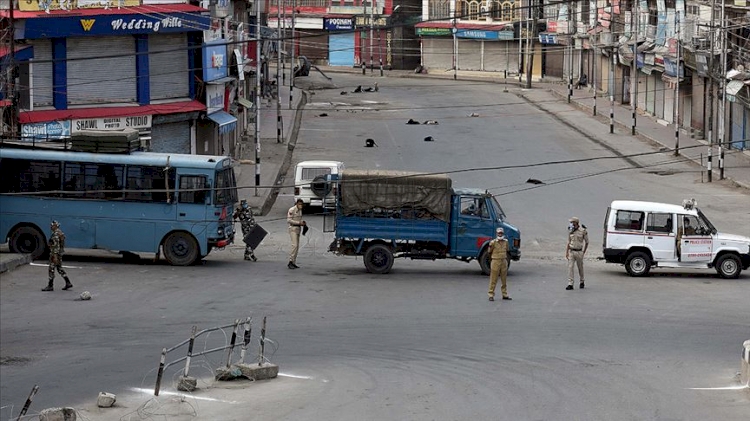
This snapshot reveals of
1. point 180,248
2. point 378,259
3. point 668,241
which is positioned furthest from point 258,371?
point 668,241

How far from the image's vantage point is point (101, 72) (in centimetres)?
4112

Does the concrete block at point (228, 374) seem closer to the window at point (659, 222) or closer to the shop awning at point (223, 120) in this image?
the window at point (659, 222)

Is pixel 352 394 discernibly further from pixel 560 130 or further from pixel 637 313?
pixel 560 130

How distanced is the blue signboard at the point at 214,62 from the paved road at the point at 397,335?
781 cm

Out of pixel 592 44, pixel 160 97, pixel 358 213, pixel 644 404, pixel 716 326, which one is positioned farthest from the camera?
pixel 592 44

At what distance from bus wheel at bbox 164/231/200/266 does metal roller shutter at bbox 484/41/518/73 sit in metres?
67.0

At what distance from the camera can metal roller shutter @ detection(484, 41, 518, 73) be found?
95312mm

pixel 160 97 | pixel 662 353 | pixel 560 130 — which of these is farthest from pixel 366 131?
pixel 662 353

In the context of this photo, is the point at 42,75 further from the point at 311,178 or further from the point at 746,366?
the point at 746,366

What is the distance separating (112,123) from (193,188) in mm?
11147

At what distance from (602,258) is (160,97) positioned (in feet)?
59.8

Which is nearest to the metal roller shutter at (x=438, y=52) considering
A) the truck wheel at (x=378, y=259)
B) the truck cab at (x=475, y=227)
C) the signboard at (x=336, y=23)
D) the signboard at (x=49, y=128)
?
the signboard at (x=336, y=23)

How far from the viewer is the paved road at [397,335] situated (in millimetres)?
18016

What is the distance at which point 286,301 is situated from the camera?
85.9ft
